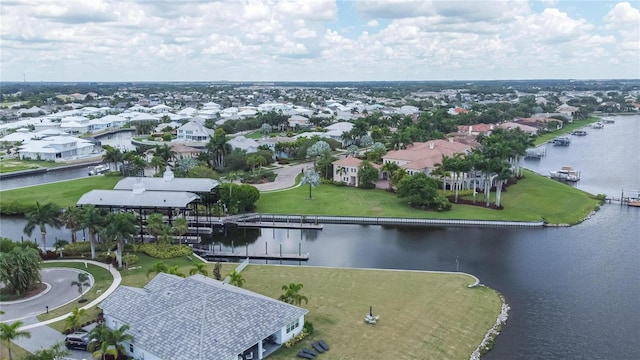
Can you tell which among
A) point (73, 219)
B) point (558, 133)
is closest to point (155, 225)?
point (73, 219)

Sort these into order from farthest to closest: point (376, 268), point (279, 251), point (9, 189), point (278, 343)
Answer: point (9, 189) < point (279, 251) < point (376, 268) < point (278, 343)

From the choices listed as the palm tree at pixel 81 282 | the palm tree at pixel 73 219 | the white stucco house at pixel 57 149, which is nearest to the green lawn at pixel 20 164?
the white stucco house at pixel 57 149

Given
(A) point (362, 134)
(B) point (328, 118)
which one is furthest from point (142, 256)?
(B) point (328, 118)

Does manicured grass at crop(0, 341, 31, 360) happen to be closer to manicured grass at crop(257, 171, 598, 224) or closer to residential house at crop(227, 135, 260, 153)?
manicured grass at crop(257, 171, 598, 224)

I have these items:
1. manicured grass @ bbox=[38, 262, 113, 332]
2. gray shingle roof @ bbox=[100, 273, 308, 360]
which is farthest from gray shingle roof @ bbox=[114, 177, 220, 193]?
gray shingle roof @ bbox=[100, 273, 308, 360]

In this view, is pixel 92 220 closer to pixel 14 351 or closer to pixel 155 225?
pixel 155 225

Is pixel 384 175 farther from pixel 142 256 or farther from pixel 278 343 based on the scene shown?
pixel 278 343

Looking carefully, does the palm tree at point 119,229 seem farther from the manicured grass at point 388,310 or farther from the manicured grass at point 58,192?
the manicured grass at point 58,192
